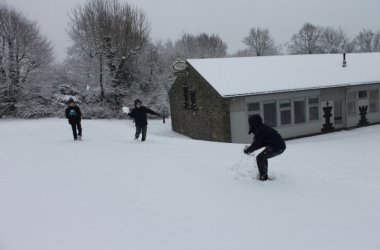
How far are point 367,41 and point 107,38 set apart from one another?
6075 centimetres

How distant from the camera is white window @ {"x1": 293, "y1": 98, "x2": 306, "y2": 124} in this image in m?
20.1

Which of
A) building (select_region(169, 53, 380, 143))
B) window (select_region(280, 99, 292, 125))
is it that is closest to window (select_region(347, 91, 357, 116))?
building (select_region(169, 53, 380, 143))

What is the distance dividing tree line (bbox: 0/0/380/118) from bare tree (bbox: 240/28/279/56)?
25.9 metres

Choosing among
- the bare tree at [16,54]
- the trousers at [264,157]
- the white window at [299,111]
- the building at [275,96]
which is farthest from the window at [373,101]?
the bare tree at [16,54]

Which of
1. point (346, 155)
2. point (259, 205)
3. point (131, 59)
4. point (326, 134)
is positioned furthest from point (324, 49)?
point (259, 205)

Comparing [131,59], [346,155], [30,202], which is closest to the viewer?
[30,202]

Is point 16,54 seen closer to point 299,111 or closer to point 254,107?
point 254,107

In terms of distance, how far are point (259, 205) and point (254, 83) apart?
45.2 feet

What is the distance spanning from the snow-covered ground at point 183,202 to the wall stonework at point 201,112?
300 inches

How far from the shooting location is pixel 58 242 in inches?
182

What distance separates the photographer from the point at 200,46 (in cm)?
5431

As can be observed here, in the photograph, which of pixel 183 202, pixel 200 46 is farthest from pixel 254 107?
pixel 200 46

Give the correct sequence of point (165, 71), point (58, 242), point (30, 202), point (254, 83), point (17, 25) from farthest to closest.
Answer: point (165, 71)
point (17, 25)
point (254, 83)
point (30, 202)
point (58, 242)

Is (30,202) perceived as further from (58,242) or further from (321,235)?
(321,235)
